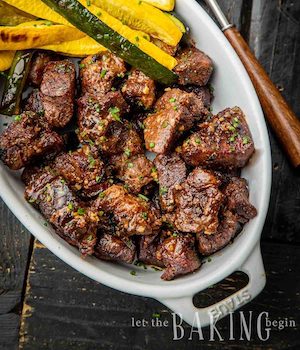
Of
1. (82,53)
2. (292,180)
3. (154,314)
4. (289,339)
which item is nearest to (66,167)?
(82,53)

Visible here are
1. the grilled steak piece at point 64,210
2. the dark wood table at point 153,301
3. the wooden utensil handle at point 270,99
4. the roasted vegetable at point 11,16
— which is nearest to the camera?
the grilled steak piece at point 64,210

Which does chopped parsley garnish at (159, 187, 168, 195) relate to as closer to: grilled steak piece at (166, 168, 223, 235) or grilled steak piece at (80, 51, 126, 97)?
grilled steak piece at (166, 168, 223, 235)

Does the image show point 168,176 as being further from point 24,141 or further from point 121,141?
point 24,141

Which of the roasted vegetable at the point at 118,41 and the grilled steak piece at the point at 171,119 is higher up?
the roasted vegetable at the point at 118,41

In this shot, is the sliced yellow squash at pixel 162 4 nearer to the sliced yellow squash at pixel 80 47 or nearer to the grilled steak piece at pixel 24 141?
the sliced yellow squash at pixel 80 47

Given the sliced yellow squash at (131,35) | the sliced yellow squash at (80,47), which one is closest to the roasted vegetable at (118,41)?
the sliced yellow squash at (131,35)

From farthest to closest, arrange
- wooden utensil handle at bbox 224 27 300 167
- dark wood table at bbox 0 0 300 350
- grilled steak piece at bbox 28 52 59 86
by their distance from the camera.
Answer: dark wood table at bbox 0 0 300 350 < wooden utensil handle at bbox 224 27 300 167 < grilled steak piece at bbox 28 52 59 86

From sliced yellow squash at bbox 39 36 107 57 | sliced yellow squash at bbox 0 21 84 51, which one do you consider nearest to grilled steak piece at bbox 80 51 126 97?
sliced yellow squash at bbox 39 36 107 57

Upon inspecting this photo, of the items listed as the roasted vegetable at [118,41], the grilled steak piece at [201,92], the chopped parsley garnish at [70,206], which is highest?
the roasted vegetable at [118,41]
